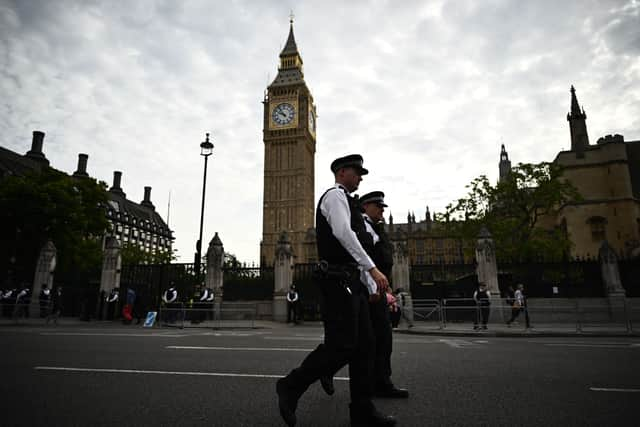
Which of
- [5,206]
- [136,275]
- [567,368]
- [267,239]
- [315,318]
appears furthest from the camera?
[267,239]

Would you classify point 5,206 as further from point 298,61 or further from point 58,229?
point 298,61

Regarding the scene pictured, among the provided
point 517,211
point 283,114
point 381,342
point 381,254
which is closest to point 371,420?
point 381,342

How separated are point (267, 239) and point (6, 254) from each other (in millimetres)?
56144

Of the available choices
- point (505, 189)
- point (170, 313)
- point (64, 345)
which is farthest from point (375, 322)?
point (505, 189)

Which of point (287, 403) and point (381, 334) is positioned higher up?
point (381, 334)

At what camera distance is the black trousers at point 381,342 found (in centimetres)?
363

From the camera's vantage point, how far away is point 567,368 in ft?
15.8

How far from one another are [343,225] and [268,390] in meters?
1.83

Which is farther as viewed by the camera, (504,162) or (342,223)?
(504,162)

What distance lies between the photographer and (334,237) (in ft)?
9.85

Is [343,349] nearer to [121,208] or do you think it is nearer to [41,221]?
[41,221]

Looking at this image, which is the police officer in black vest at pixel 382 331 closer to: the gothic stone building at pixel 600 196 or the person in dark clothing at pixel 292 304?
the person in dark clothing at pixel 292 304

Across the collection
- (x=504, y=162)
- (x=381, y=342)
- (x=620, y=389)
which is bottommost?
(x=620, y=389)

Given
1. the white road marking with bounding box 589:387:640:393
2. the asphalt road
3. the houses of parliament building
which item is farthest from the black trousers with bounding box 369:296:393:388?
the houses of parliament building
